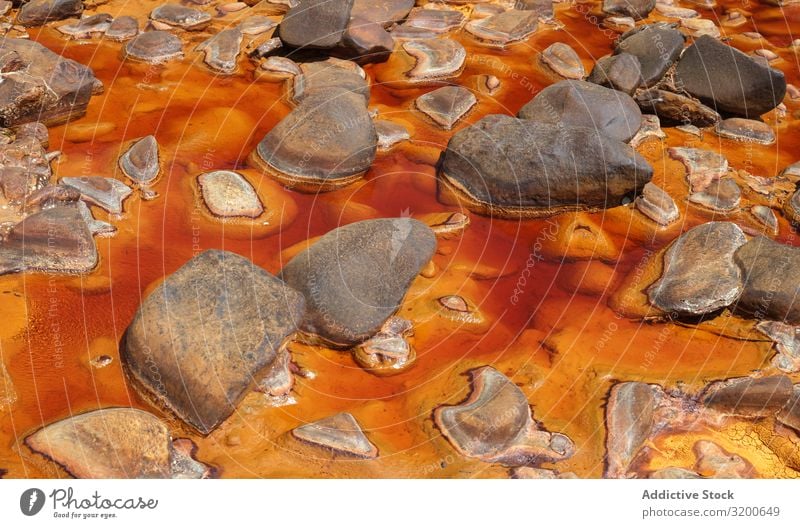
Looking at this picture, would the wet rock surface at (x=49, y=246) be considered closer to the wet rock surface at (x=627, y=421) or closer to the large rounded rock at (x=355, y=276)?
the large rounded rock at (x=355, y=276)

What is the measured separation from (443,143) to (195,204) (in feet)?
6.17

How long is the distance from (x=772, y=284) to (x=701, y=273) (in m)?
0.37

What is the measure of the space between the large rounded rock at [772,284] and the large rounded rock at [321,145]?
248 cm

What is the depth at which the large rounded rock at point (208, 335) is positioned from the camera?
3.41 meters

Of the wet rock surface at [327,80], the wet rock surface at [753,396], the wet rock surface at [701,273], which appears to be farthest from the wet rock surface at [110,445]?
the wet rock surface at [327,80]

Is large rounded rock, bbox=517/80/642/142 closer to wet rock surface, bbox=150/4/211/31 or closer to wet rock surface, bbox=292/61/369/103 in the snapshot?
wet rock surface, bbox=292/61/369/103

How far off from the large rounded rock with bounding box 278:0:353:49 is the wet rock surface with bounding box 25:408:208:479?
3.90 m

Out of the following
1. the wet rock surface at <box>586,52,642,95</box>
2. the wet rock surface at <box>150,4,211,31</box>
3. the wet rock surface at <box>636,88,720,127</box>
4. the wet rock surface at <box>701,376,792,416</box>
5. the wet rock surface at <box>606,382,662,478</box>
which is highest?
the wet rock surface at <box>586,52,642,95</box>

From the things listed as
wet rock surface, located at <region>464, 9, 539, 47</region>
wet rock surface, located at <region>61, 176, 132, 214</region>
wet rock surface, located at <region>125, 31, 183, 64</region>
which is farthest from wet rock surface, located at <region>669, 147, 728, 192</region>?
wet rock surface, located at <region>125, 31, 183, 64</region>

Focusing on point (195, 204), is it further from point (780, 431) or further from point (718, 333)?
point (780, 431)

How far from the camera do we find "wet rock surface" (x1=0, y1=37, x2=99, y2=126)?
17.3 ft

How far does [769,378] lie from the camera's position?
3.69 metres

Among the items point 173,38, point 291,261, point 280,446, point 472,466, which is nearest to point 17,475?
point 280,446

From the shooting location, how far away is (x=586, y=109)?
5449 mm
